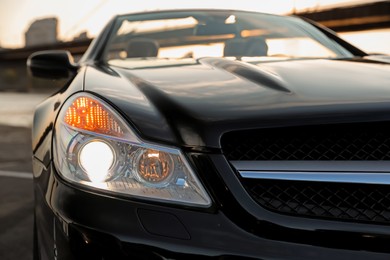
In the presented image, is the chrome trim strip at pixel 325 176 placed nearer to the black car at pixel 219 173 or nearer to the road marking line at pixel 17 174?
the black car at pixel 219 173

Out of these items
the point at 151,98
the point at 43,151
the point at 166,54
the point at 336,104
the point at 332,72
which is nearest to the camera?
the point at 336,104

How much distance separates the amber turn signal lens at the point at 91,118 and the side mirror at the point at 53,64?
1238 mm

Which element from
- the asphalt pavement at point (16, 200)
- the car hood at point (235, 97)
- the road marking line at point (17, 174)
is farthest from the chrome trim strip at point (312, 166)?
the road marking line at point (17, 174)

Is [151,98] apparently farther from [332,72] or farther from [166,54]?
[166,54]

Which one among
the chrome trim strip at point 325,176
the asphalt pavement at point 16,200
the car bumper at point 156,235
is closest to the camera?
the car bumper at point 156,235

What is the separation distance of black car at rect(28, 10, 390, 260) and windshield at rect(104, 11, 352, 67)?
3.97ft

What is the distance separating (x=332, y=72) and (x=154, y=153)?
0.94 metres

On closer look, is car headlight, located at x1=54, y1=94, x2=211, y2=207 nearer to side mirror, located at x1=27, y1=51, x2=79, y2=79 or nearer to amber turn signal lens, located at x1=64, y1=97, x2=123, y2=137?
amber turn signal lens, located at x1=64, y1=97, x2=123, y2=137

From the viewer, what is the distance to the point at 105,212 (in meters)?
1.48

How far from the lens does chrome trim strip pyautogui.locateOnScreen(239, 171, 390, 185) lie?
1486 mm

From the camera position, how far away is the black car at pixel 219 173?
1.42m

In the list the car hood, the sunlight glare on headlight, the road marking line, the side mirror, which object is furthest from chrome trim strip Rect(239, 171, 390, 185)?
the road marking line

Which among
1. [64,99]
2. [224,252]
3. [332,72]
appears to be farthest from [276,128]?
[64,99]

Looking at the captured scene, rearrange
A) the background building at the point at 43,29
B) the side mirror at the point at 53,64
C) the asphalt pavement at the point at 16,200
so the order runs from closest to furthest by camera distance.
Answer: the side mirror at the point at 53,64 < the asphalt pavement at the point at 16,200 < the background building at the point at 43,29
